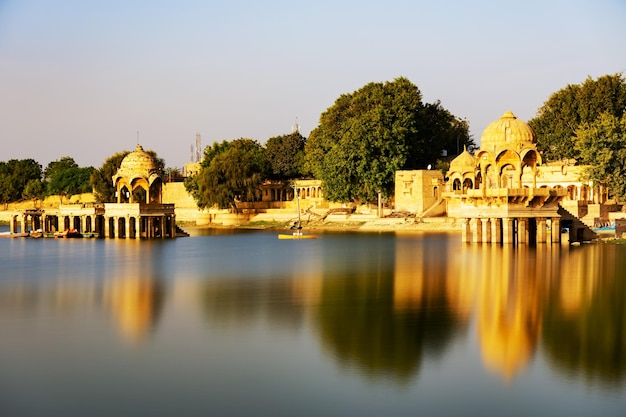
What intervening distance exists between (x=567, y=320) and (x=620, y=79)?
5645 cm

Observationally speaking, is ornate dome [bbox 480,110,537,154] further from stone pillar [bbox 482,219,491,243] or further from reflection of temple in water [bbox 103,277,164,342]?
reflection of temple in water [bbox 103,277,164,342]

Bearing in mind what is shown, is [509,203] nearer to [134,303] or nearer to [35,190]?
[134,303]

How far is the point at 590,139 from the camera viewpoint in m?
61.4

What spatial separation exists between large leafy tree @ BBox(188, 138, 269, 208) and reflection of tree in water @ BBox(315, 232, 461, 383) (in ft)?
154

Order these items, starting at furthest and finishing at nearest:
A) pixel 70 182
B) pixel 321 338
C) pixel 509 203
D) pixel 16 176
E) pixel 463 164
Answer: pixel 16 176
pixel 70 182
pixel 463 164
pixel 509 203
pixel 321 338

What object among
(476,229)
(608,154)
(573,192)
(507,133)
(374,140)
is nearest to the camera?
(476,229)

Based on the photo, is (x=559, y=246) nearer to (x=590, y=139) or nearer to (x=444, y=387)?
(x=590, y=139)

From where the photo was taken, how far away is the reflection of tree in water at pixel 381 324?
22109 millimetres

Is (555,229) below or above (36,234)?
above

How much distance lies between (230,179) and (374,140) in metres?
15.0

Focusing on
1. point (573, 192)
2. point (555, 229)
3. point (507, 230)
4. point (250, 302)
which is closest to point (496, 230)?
point (507, 230)

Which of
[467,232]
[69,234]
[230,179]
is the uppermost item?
[230,179]

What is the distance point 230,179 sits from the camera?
283ft

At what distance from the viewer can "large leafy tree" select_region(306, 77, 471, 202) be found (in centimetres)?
7756
